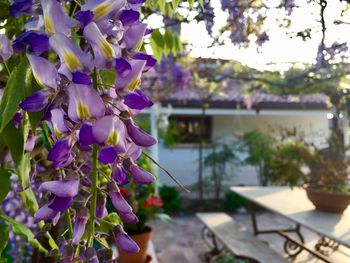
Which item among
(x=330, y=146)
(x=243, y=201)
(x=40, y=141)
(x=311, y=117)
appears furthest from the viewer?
(x=311, y=117)

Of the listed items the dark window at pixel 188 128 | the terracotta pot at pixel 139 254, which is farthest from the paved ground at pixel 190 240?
the dark window at pixel 188 128

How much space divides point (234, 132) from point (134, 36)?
1096 cm

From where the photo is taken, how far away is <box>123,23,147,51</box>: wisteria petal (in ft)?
1.69

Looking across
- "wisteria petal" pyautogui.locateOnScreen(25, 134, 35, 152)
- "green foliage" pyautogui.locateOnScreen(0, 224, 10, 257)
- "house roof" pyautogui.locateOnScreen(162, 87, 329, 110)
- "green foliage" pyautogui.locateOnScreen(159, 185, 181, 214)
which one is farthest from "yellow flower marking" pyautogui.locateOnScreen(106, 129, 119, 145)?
"house roof" pyautogui.locateOnScreen(162, 87, 329, 110)

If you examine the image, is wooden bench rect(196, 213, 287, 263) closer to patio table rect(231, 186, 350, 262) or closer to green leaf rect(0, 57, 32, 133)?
patio table rect(231, 186, 350, 262)

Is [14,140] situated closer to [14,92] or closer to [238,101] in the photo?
[14,92]

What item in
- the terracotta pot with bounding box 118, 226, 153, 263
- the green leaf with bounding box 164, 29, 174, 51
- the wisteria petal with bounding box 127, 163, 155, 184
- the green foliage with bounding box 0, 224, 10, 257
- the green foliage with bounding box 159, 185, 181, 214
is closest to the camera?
the wisteria petal with bounding box 127, 163, 155, 184

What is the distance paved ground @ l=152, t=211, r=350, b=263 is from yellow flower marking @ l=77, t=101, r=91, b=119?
4717mm

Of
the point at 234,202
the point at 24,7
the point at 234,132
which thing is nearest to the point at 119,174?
the point at 24,7

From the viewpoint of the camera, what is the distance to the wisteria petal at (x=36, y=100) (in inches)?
18.9

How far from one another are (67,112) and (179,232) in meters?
7.24

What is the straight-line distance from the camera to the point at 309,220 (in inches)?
147

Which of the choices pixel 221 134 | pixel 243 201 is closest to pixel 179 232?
pixel 243 201

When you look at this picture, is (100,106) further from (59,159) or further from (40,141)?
(40,141)
